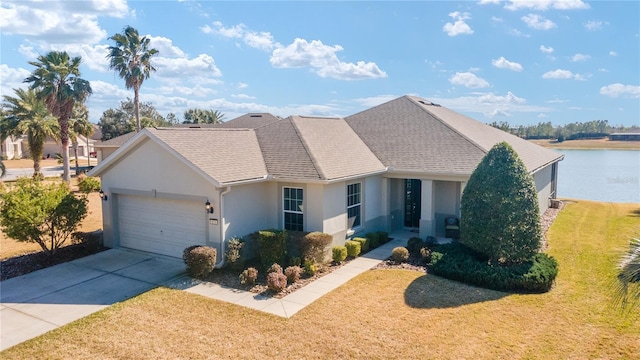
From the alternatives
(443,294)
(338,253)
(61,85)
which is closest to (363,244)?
(338,253)

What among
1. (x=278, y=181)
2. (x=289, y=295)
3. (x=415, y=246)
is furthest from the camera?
(x=415, y=246)

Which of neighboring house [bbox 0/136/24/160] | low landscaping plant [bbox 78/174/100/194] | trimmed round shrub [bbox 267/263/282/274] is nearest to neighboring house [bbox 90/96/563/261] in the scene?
trimmed round shrub [bbox 267/263/282/274]

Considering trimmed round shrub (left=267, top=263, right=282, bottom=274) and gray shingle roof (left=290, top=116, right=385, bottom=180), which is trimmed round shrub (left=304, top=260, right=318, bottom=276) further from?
gray shingle roof (left=290, top=116, right=385, bottom=180)

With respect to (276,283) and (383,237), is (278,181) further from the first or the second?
(383,237)

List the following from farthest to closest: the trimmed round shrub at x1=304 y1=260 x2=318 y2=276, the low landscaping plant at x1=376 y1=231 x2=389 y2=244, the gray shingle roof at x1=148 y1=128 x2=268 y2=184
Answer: the low landscaping plant at x1=376 y1=231 x2=389 y2=244, the gray shingle roof at x1=148 y1=128 x2=268 y2=184, the trimmed round shrub at x1=304 y1=260 x2=318 y2=276

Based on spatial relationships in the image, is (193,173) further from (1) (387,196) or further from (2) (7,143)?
(2) (7,143)

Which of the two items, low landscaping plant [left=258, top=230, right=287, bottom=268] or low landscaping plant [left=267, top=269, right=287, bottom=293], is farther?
low landscaping plant [left=258, top=230, right=287, bottom=268]

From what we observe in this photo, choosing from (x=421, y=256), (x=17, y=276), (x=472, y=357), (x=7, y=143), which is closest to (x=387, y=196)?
(x=421, y=256)
